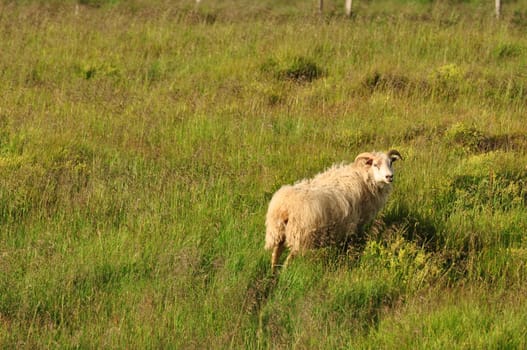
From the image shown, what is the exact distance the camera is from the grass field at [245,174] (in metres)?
6.23

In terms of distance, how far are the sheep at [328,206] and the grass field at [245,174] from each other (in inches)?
6.6

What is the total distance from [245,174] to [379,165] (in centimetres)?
167

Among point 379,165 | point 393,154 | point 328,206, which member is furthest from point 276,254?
point 393,154

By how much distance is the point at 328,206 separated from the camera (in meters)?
7.49

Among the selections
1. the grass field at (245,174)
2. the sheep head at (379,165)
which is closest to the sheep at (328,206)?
the sheep head at (379,165)

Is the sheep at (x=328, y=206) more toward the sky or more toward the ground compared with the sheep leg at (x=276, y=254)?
more toward the sky

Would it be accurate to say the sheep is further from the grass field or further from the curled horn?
the grass field

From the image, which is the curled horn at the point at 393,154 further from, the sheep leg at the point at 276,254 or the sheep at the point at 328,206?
the sheep leg at the point at 276,254

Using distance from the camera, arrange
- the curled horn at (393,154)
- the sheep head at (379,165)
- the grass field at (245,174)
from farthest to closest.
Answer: the curled horn at (393,154), the sheep head at (379,165), the grass field at (245,174)

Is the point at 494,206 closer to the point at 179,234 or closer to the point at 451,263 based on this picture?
the point at 451,263

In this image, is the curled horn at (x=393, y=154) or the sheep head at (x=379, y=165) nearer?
the sheep head at (x=379, y=165)

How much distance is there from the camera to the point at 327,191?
25.1 ft

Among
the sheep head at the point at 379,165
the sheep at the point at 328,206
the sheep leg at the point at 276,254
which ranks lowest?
the sheep leg at the point at 276,254

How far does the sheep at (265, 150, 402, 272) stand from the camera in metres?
7.27
